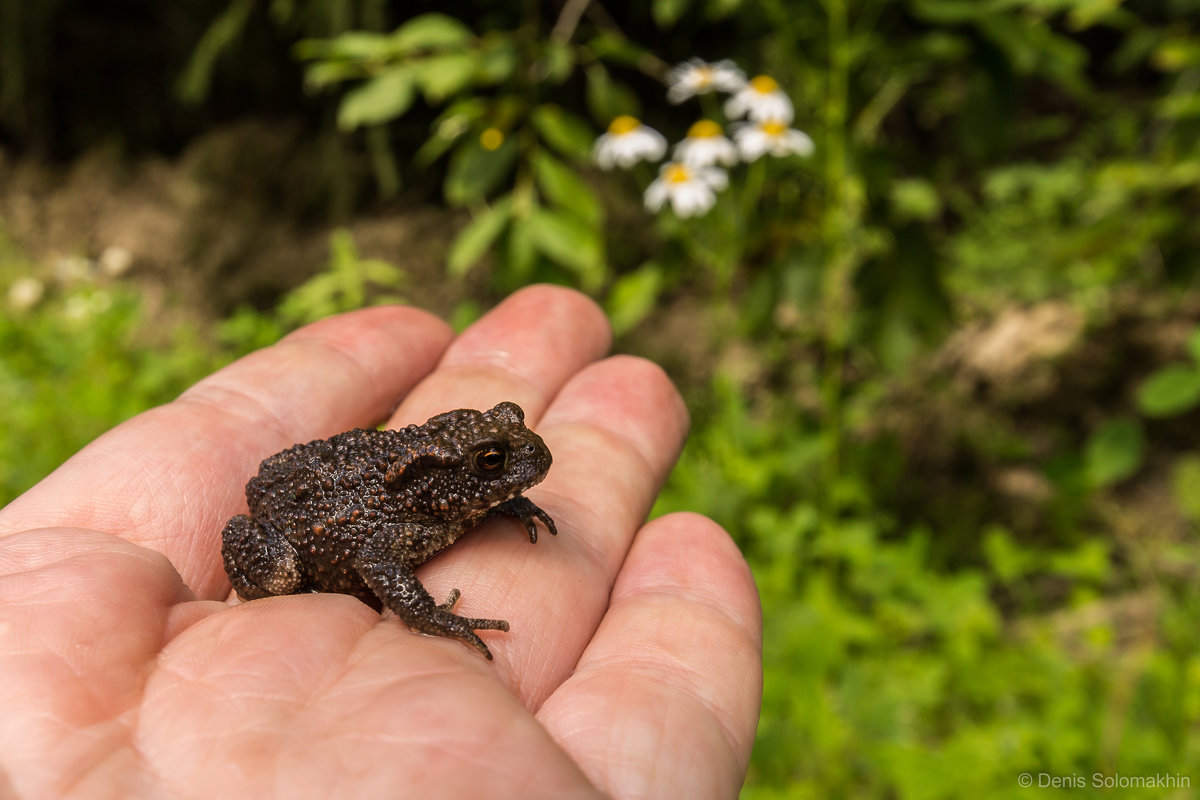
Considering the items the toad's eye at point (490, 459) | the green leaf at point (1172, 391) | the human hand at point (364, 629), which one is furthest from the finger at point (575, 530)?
the green leaf at point (1172, 391)

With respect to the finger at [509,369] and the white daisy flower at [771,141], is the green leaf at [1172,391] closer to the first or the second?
the white daisy flower at [771,141]

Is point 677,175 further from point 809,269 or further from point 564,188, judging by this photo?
point 809,269

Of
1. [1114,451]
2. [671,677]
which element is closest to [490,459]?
[671,677]

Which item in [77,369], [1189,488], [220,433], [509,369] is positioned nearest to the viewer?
[220,433]

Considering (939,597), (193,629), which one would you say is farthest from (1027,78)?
(193,629)

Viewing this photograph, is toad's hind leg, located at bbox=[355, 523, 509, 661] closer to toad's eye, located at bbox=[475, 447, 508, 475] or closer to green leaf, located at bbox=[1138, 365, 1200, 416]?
toad's eye, located at bbox=[475, 447, 508, 475]

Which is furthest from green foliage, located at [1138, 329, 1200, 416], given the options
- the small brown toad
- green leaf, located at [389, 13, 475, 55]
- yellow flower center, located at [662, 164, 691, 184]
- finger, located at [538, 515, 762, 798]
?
green leaf, located at [389, 13, 475, 55]
